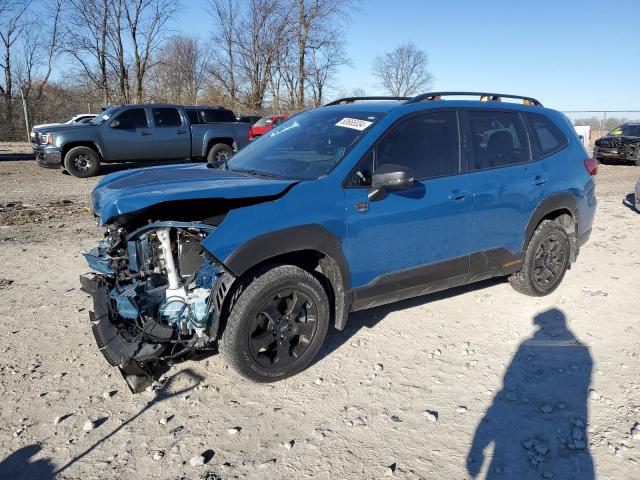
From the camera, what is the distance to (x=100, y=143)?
12.7 meters

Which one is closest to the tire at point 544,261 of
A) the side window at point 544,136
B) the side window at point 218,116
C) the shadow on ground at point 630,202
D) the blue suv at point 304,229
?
the blue suv at point 304,229

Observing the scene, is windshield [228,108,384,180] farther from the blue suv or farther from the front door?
the front door

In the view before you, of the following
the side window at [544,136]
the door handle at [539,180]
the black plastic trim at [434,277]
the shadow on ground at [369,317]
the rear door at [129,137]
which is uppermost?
the rear door at [129,137]

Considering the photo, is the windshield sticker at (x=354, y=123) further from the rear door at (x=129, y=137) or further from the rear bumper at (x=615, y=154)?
the rear bumper at (x=615, y=154)

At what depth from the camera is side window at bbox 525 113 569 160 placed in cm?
471

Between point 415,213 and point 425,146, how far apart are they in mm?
574

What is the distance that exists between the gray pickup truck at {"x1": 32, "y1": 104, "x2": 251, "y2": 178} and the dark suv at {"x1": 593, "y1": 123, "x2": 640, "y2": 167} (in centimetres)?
1314

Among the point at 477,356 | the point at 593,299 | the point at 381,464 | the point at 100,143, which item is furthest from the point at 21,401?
the point at 100,143

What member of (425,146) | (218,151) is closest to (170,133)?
(218,151)

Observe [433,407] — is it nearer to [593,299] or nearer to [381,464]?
[381,464]

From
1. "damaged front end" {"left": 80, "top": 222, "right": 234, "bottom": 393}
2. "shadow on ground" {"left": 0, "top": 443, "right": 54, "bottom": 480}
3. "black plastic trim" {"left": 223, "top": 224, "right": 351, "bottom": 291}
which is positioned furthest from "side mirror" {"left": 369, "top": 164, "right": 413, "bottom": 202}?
"shadow on ground" {"left": 0, "top": 443, "right": 54, "bottom": 480}

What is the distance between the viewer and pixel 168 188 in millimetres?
3170

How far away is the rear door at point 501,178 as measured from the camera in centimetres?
414

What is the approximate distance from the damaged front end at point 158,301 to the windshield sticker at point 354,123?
141 centimetres
